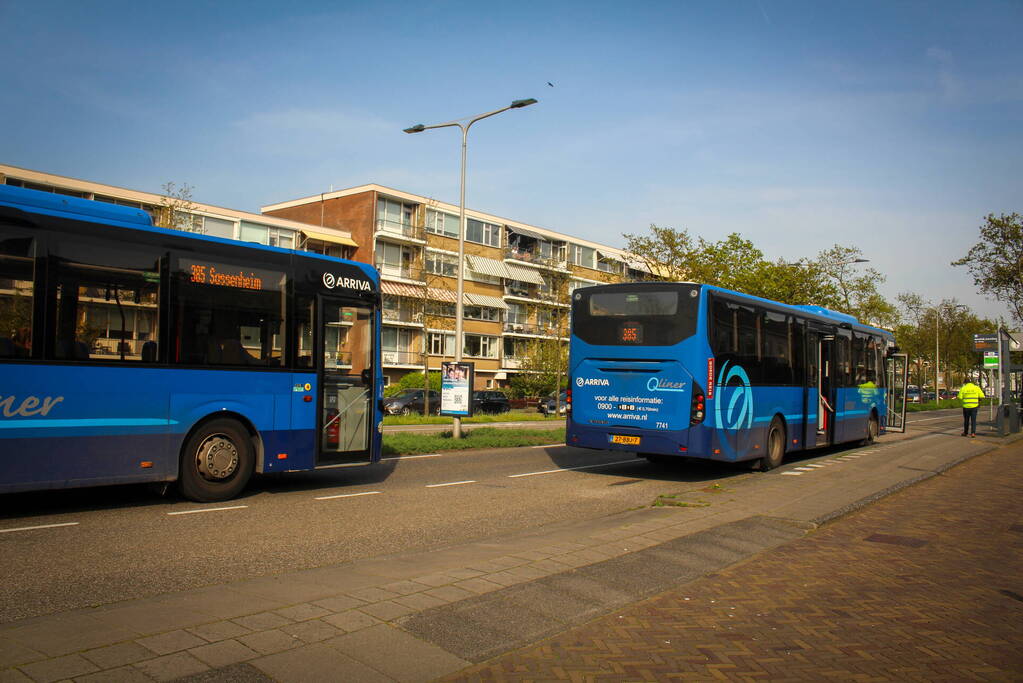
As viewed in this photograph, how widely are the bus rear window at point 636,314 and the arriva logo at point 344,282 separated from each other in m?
4.00

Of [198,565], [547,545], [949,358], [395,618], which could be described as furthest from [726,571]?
[949,358]

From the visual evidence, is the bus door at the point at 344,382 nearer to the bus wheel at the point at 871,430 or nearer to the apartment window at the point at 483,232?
the bus wheel at the point at 871,430

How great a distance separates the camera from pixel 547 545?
7410mm

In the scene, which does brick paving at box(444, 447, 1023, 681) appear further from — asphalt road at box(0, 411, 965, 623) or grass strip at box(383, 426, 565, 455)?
grass strip at box(383, 426, 565, 455)

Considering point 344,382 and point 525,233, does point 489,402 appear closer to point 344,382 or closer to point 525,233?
point 525,233

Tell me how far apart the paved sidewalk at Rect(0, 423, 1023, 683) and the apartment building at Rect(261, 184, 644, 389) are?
36.6 meters

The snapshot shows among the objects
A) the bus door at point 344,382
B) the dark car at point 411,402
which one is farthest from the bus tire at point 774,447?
the dark car at point 411,402

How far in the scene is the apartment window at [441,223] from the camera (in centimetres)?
6132

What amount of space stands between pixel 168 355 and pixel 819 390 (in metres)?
13.5

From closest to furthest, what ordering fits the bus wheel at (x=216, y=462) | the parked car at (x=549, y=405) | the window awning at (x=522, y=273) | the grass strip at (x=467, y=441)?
the bus wheel at (x=216, y=462)
the grass strip at (x=467, y=441)
the parked car at (x=549, y=405)
the window awning at (x=522, y=273)

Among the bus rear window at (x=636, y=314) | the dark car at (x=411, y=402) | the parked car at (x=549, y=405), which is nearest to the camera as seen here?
the bus rear window at (x=636, y=314)

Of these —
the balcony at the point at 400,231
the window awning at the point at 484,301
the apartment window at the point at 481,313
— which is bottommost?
the apartment window at the point at 481,313

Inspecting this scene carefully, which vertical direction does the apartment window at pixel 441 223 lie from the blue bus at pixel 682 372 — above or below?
above

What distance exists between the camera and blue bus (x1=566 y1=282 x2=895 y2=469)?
1242 centimetres
